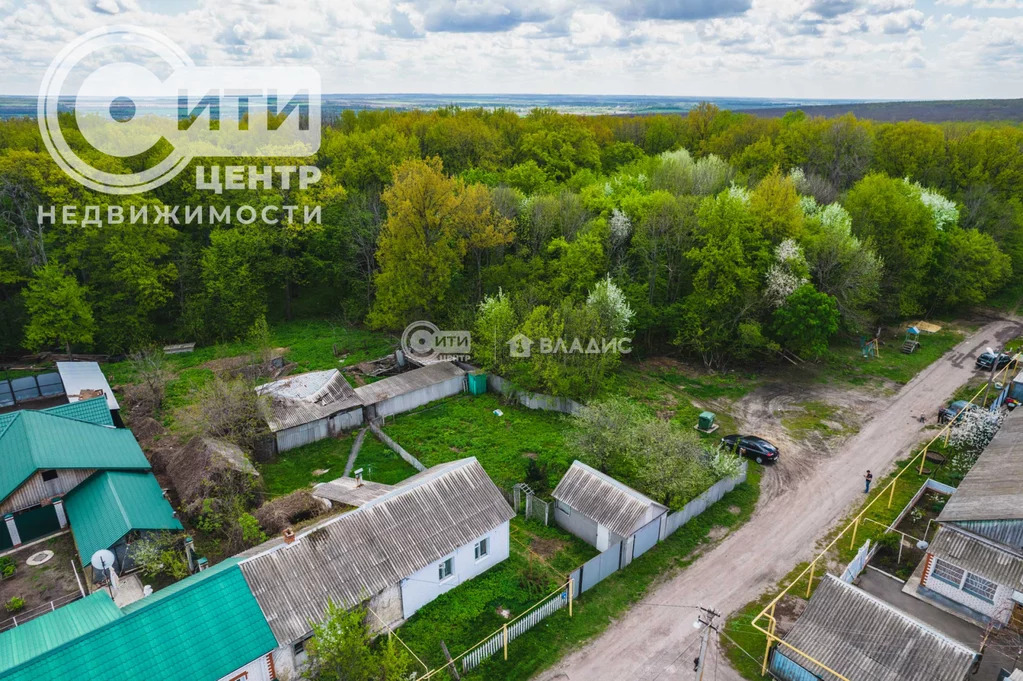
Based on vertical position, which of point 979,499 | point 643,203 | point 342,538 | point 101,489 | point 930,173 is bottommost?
point 101,489

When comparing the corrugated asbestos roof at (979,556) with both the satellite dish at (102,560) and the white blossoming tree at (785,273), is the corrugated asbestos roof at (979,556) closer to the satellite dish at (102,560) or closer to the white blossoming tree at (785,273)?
the white blossoming tree at (785,273)

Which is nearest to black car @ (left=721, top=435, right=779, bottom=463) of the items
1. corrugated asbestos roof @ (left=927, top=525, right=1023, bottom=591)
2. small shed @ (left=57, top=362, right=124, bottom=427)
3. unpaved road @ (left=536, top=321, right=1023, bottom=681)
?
unpaved road @ (left=536, top=321, right=1023, bottom=681)

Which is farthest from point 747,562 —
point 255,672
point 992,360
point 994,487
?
point 992,360

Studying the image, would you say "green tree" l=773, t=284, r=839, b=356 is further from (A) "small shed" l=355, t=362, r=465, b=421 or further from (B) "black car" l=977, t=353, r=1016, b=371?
(A) "small shed" l=355, t=362, r=465, b=421

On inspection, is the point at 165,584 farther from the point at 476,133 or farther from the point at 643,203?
the point at 476,133

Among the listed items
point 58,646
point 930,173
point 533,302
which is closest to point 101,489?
point 58,646

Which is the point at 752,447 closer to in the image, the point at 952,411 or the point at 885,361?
the point at 952,411

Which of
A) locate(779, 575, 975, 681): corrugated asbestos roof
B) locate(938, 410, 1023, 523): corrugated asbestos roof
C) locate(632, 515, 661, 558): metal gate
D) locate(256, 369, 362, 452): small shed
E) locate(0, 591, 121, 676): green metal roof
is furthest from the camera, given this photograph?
locate(256, 369, 362, 452): small shed
